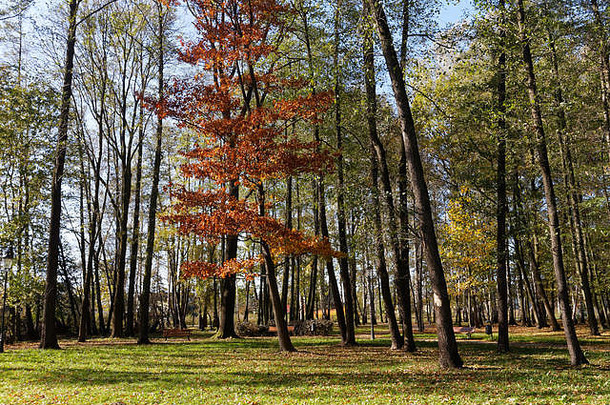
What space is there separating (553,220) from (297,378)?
24.4 ft

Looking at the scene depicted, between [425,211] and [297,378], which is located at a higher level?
[425,211]

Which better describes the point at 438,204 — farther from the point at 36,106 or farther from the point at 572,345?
the point at 36,106

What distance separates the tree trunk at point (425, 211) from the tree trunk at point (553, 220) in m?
2.83

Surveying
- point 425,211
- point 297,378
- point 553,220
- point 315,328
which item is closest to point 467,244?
point 315,328

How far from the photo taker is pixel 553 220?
10.3 metres

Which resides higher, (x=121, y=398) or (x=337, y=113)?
(x=337, y=113)

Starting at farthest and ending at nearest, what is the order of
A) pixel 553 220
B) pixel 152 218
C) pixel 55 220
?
pixel 152 218, pixel 55 220, pixel 553 220

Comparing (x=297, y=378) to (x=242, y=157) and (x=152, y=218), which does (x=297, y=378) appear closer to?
(x=242, y=157)

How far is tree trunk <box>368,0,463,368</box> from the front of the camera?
978cm

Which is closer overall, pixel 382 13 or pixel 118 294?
pixel 382 13

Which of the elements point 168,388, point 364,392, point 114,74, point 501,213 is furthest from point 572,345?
point 114,74

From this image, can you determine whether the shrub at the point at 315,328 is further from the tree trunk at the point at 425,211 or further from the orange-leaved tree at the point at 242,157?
the tree trunk at the point at 425,211

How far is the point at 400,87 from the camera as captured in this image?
1098 centimetres

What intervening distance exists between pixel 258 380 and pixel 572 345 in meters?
7.71
